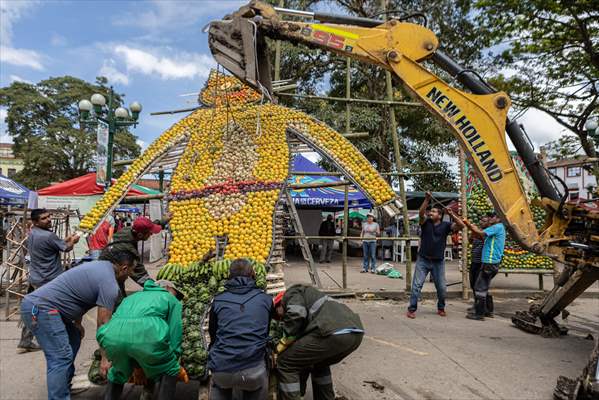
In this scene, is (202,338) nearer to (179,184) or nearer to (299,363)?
(299,363)

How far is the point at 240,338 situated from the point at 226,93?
414cm

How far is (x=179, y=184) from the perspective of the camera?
5.30 m

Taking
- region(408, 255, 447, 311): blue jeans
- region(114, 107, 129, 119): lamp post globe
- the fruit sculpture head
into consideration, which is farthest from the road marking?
region(114, 107, 129, 119): lamp post globe

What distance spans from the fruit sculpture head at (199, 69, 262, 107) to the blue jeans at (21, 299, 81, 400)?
12.7 ft

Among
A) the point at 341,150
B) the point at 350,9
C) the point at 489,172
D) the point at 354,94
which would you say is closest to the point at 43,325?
the point at 341,150

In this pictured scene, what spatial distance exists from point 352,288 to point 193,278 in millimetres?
5707

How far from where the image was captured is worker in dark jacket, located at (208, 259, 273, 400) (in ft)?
9.84

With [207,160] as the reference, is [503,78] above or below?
above

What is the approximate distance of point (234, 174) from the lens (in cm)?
517

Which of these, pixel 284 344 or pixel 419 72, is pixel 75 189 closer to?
pixel 284 344

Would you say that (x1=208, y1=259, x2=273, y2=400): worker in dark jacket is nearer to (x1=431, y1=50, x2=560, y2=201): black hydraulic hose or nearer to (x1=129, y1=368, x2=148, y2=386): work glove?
(x1=129, y1=368, x2=148, y2=386): work glove

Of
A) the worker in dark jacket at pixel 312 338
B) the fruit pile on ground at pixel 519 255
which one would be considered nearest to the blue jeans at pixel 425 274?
the fruit pile on ground at pixel 519 255

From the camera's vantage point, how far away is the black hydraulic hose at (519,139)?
456 cm

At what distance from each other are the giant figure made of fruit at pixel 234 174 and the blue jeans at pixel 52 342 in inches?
58.3
